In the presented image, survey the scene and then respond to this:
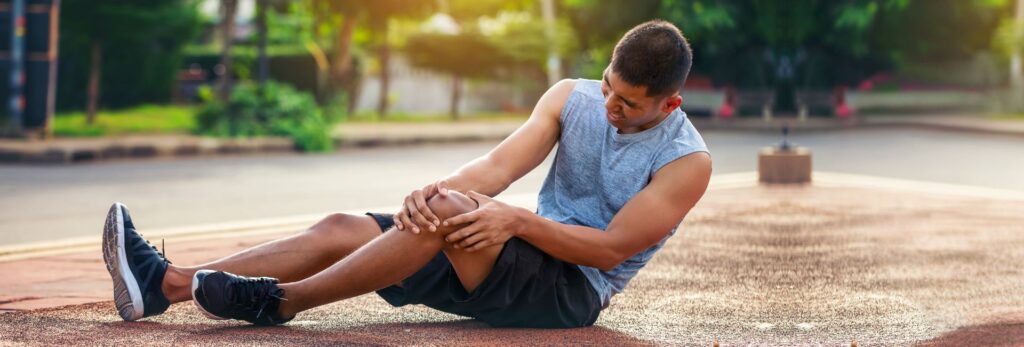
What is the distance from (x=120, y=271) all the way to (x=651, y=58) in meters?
1.89

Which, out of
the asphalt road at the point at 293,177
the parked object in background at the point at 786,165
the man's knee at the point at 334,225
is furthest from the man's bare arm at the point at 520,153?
the parked object in background at the point at 786,165

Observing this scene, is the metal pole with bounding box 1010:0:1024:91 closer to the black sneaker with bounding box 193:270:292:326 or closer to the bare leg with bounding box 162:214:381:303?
the bare leg with bounding box 162:214:381:303

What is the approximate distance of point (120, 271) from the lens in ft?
14.5

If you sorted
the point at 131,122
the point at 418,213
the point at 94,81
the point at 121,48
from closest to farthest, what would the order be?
1. the point at 418,213
2. the point at 94,81
3. the point at 131,122
4. the point at 121,48

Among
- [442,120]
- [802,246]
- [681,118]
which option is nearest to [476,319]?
[681,118]

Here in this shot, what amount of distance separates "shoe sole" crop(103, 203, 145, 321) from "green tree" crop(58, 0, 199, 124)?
16.2 m

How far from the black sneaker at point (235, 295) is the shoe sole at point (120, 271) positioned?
29cm

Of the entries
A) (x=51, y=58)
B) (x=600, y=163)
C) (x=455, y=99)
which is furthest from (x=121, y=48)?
(x=600, y=163)

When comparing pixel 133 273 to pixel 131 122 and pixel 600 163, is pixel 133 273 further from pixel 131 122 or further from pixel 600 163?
pixel 131 122

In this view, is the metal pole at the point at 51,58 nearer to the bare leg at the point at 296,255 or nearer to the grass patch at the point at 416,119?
the grass patch at the point at 416,119

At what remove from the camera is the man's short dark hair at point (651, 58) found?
4.04 meters

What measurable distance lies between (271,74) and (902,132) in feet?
45.2

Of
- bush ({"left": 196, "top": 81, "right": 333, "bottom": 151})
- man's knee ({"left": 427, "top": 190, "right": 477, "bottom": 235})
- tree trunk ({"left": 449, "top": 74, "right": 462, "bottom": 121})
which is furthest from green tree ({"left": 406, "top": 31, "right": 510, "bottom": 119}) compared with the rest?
man's knee ({"left": 427, "top": 190, "right": 477, "bottom": 235})

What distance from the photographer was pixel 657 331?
4.69 m
